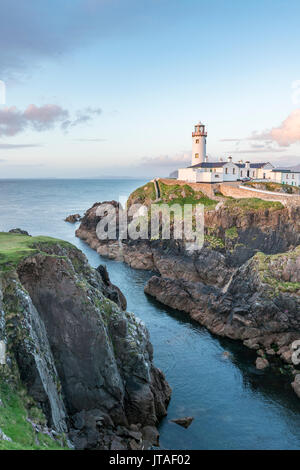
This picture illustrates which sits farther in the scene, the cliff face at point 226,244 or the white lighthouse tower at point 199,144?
the white lighthouse tower at point 199,144

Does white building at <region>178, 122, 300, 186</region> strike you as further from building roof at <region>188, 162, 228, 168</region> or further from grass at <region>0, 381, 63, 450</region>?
grass at <region>0, 381, 63, 450</region>

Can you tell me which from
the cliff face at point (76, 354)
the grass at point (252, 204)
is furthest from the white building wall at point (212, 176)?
the cliff face at point (76, 354)

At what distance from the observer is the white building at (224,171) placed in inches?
3819

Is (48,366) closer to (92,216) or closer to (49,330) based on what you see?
(49,330)

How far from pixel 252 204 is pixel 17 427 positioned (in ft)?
221

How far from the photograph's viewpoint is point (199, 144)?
108 m

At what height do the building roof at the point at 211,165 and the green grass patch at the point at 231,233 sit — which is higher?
the building roof at the point at 211,165

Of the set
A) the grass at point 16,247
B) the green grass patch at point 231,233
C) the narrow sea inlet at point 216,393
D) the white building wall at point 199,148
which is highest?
the white building wall at point 199,148

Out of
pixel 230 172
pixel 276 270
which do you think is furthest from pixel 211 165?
pixel 276 270

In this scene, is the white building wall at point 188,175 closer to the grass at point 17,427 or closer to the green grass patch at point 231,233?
the green grass patch at point 231,233

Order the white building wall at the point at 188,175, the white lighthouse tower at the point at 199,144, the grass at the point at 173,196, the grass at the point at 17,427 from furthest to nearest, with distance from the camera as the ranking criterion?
the white lighthouse tower at the point at 199,144 → the white building wall at the point at 188,175 → the grass at the point at 173,196 → the grass at the point at 17,427

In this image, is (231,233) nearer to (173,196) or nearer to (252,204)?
(252,204)

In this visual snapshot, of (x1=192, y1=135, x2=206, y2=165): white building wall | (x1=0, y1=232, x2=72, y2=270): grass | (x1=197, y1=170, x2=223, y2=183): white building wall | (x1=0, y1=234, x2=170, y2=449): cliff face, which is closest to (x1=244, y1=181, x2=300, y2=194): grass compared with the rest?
(x1=197, y1=170, x2=223, y2=183): white building wall

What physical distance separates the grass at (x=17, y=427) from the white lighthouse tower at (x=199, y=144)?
9673cm
